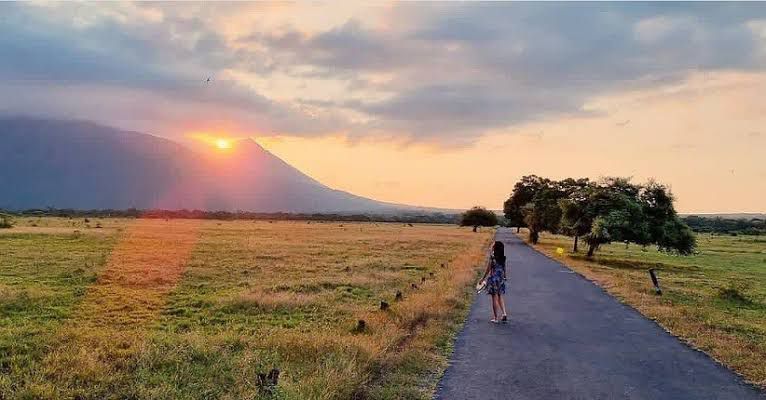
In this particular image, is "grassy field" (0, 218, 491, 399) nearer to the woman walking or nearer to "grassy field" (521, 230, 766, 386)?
the woman walking

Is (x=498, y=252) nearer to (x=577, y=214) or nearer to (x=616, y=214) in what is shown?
(x=616, y=214)

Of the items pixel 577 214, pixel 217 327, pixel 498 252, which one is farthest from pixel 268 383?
pixel 577 214

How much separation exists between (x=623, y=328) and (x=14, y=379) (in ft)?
→ 40.3

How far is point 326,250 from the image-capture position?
43.4 meters

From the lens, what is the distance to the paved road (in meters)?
8.12

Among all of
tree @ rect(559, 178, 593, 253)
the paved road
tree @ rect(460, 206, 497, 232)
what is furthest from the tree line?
tree @ rect(460, 206, 497, 232)

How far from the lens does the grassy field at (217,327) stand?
838 cm

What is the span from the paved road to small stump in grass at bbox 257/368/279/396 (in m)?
2.28

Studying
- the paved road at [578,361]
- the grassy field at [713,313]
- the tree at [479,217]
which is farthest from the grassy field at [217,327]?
the tree at [479,217]

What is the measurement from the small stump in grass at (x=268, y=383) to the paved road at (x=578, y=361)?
228 cm

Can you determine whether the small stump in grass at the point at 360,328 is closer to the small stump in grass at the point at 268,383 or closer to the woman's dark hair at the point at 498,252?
the woman's dark hair at the point at 498,252

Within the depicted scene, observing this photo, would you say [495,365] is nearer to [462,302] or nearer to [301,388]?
[301,388]

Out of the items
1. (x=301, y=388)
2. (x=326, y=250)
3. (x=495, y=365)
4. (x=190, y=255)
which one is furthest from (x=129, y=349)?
(x=326, y=250)

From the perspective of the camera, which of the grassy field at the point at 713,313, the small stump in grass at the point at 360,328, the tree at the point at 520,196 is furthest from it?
the tree at the point at 520,196
